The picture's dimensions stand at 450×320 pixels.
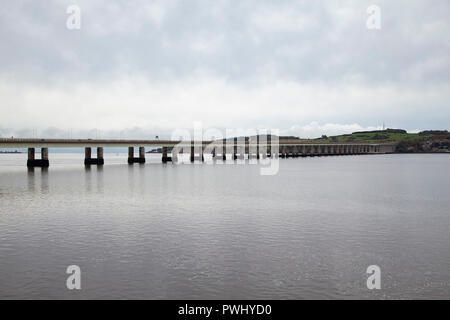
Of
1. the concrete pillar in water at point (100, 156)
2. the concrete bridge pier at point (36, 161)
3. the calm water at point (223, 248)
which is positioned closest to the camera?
the calm water at point (223, 248)

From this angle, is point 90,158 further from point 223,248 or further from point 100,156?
point 223,248

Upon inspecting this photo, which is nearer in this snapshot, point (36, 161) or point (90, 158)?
point (36, 161)

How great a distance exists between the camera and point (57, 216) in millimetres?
37312

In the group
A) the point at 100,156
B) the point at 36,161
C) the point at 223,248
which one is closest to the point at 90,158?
the point at 100,156

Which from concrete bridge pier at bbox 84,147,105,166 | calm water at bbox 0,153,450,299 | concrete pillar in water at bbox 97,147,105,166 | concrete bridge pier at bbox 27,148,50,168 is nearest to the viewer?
calm water at bbox 0,153,450,299

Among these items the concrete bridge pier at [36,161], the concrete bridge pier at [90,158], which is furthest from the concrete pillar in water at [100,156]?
the concrete bridge pier at [36,161]

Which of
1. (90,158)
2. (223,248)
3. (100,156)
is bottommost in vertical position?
(223,248)

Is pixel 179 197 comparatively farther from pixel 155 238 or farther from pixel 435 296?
pixel 435 296

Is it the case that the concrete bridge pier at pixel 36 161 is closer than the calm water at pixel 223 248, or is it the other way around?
the calm water at pixel 223 248

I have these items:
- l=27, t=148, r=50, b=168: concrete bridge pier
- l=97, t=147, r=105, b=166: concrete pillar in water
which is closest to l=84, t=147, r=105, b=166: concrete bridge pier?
l=97, t=147, r=105, b=166: concrete pillar in water

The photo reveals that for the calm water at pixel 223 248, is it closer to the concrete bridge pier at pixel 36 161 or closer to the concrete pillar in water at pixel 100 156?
the concrete bridge pier at pixel 36 161

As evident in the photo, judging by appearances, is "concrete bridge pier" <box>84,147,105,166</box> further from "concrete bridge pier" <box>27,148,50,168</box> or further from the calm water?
the calm water

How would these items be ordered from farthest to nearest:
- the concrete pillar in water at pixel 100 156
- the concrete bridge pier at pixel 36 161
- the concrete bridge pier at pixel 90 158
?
the concrete pillar in water at pixel 100 156 → the concrete bridge pier at pixel 90 158 → the concrete bridge pier at pixel 36 161
